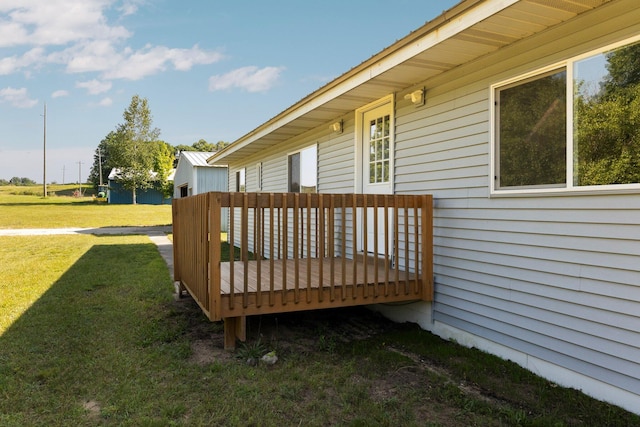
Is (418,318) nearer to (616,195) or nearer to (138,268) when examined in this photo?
(616,195)

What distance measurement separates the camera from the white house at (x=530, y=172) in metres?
2.71

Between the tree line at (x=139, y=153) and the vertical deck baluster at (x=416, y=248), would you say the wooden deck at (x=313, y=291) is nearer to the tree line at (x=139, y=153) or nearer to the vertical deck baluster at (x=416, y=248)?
the vertical deck baluster at (x=416, y=248)

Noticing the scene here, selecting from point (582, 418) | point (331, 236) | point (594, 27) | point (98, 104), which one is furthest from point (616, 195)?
point (98, 104)

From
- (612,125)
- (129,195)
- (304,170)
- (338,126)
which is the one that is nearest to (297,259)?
(612,125)

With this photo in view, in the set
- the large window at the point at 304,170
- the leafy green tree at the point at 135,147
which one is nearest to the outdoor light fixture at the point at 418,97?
the large window at the point at 304,170

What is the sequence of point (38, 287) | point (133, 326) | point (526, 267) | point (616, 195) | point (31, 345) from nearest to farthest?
1. point (616, 195)
2. point (526, 267)
3. point (31, 345)
4. point (133, 326)
5. point (38, 287)

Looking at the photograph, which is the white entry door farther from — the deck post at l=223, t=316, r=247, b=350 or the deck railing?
the deck post at l=223, t=316, r=247, b=350

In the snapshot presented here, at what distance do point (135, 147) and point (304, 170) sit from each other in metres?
34.0

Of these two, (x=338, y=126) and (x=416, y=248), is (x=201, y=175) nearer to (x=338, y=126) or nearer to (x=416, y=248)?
(x=338, y=126)

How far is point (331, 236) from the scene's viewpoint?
3996 millimetres

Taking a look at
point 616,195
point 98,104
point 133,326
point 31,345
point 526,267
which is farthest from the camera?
point 98,104

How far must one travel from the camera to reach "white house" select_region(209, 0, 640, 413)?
Answer: 271cm

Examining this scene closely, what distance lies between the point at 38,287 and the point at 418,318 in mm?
5728

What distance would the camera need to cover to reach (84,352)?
3729 mm
